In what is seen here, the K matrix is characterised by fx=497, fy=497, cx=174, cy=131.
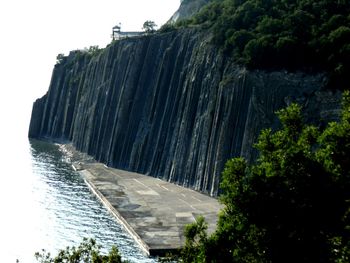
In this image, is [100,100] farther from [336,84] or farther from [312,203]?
[312,203]

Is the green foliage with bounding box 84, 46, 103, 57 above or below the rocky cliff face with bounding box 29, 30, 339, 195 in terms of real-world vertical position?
above

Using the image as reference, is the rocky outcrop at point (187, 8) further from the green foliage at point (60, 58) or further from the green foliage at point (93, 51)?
the green foliage at point (60, 58)

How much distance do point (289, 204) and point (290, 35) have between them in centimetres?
5797

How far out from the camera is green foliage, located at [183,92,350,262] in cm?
1942

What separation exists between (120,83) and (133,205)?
5452cm

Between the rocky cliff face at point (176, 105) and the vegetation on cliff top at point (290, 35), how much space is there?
219 centimetres

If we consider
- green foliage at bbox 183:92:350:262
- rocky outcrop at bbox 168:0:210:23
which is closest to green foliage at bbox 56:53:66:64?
rocky outcrop at bbox 168:0:210:23

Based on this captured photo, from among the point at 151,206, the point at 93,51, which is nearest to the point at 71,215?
the point at 151,206

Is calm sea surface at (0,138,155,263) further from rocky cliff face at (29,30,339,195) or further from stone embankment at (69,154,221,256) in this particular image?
rocky cliff face at (29,30,339,195)

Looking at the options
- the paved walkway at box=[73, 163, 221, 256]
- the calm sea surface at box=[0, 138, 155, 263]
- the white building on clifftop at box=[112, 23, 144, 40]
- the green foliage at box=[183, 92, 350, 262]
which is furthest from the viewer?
the white building on clifftop at box=[112, 23, 144, 40]

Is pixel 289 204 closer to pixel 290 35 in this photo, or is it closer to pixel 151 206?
pixel 151 206

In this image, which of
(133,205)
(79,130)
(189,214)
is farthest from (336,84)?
(79,130)

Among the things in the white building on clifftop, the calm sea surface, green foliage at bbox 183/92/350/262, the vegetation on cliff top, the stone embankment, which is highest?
the white building on clifftop

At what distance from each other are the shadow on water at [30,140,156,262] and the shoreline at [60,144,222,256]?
1298 mm
